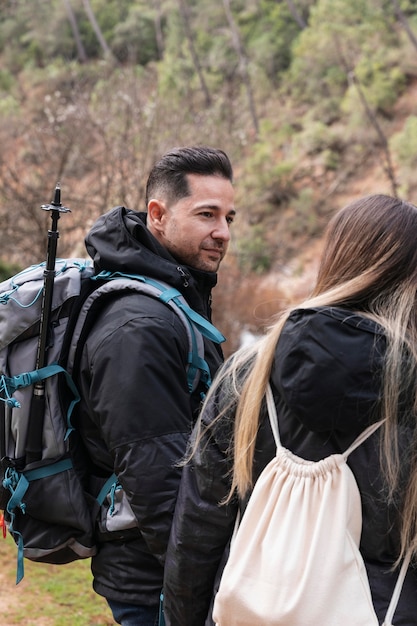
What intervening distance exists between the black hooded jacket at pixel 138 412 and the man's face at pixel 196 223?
202 millimetres

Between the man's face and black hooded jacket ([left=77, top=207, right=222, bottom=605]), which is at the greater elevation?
the man's face

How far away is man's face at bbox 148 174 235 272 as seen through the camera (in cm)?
259

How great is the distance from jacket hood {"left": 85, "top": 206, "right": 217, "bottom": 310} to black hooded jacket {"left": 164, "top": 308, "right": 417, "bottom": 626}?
630 millimetres

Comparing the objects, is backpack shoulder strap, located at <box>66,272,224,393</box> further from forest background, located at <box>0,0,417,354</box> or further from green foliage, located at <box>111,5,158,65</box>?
green foliage, located at <box>111,5,158,65</box>

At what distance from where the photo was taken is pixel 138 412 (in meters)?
2.08

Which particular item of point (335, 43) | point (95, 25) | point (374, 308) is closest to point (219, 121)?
point (374, 308)

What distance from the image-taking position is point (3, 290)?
2.39 m

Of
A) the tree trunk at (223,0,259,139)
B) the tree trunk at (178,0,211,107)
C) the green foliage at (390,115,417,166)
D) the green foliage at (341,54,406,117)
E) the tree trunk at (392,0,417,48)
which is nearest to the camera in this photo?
the green foliage at (390,115,417,166)

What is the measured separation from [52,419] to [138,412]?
1.00 ft

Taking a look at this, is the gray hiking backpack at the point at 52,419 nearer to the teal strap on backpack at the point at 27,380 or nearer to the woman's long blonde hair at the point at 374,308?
the teal strap on backpack at the point at 27,380

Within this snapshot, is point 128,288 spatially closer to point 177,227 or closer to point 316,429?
point 177,227

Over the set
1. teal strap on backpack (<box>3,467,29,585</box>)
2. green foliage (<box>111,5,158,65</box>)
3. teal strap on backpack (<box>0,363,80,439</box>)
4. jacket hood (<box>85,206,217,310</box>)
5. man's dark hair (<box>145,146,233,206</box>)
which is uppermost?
green foliage (<box>111,5,158,65</box>)

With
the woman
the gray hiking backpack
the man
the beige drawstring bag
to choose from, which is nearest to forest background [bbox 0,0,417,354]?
the man

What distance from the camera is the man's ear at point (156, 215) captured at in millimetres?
2617
